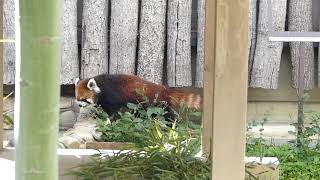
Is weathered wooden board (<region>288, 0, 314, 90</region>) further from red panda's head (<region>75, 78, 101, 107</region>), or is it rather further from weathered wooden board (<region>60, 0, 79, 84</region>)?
weathered wooden board (<region>60, 0, 79, 84</region>)

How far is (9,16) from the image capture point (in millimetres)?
5672

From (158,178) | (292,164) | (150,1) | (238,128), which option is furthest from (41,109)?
(150,1)

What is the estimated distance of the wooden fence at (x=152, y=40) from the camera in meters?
5.73

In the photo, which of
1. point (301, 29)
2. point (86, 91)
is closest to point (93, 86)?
point (86, 91)

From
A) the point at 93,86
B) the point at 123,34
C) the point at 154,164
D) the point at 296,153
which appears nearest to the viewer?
the point at 154,164

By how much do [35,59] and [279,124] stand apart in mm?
5024

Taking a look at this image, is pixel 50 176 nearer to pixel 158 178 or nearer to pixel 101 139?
pixel 158 178

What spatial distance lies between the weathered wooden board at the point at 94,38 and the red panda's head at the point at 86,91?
11.5 inches

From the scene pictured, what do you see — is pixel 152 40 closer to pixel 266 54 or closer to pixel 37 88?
pixel 266 54

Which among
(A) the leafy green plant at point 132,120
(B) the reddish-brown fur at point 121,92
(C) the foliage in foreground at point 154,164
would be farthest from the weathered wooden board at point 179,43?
(C) the foliage in foreground at point 154,164

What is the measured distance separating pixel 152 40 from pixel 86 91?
2.32 ft

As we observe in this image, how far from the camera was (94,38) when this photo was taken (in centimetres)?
575

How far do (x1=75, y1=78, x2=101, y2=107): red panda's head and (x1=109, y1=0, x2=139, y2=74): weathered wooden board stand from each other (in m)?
0.41

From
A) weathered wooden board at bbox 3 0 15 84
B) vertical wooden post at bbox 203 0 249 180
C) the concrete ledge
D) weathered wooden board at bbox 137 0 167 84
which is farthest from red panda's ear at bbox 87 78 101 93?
vertical wooden post at bbox 203 0 249 180
